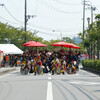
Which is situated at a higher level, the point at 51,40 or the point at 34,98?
the point at 51,40

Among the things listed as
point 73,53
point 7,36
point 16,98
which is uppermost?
point 7,36

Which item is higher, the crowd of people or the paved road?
the crowd of people

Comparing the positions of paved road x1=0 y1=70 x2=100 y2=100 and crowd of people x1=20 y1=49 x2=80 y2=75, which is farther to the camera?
crowd of people x1=20 y1=49 x2=80 y2=75

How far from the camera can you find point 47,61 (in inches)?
1201

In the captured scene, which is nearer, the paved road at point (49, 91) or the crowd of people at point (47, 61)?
the paved road at point (49, 91)

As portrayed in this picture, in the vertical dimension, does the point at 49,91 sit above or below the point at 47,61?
below

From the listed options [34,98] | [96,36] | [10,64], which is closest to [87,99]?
[34,98]

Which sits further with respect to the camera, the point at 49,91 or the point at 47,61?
the point at 47,61

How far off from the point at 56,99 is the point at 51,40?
129 m

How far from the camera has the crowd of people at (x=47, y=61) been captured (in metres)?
28.3

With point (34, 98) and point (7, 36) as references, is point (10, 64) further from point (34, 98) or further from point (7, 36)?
point (34, 98)

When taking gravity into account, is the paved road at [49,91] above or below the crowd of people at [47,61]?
below

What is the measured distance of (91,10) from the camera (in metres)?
63.4

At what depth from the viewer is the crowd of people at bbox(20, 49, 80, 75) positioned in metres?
28.3
